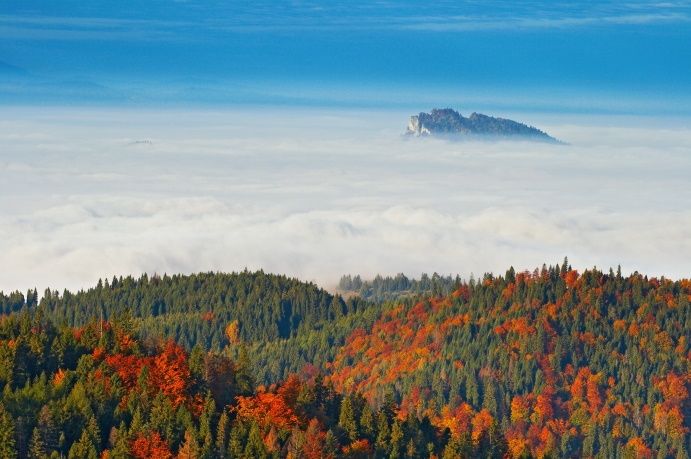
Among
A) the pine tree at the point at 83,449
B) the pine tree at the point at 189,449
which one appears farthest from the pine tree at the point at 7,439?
the pine tree at the point at 189,449

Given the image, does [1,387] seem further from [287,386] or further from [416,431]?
[416,431]

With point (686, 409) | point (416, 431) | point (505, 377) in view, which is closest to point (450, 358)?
point (505, 377)

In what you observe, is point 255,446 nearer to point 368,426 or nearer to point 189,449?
point 189,449

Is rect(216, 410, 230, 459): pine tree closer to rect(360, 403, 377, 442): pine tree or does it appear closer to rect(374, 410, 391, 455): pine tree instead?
rect(374, 410, 391, 455): pine tree

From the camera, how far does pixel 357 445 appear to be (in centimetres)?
12662

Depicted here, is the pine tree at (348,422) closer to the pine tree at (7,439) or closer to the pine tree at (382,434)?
the pine tree at (382,434)

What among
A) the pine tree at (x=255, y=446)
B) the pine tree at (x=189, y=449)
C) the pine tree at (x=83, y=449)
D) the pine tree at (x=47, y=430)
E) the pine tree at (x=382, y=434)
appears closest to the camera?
the pine tree at (x=83, y=449)

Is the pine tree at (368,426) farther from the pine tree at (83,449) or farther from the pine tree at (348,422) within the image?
the pine tree at (83,449)

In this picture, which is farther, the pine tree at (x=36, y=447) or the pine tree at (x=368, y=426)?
the pine tree at (x=368, y=426)

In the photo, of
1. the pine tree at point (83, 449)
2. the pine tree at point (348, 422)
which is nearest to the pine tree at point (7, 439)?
the pine tree at point (83, 449)

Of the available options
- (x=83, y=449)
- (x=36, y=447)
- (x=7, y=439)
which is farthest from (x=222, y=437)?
(x=7, y=439)

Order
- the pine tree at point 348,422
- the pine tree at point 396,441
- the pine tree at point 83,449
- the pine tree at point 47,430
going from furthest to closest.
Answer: the pine tree at point 396,441, the pine tree at point 348,422, the pine tree at point 47,430, the pine tree at point 83,449

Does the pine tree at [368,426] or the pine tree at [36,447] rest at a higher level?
the pine tree at [368,426]

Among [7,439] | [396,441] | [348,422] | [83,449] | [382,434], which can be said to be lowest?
[83,449]
